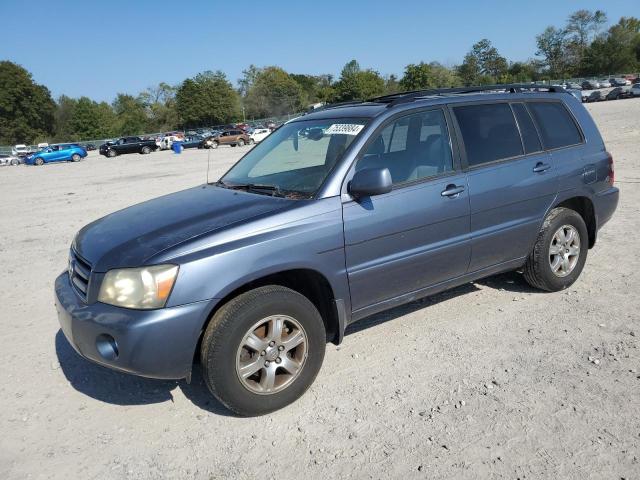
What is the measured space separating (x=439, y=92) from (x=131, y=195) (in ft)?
35.9

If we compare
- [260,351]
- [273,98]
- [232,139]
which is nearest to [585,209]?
[260,351]

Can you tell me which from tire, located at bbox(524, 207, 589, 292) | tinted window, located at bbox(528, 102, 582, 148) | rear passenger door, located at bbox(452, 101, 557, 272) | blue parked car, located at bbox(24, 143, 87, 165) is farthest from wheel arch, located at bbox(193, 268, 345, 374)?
blue parked car, located at bbox(24, 143, 87, 165)

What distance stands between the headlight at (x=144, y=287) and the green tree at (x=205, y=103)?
9663cm

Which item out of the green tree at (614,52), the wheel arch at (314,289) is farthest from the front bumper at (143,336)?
the green tree at (614,52)

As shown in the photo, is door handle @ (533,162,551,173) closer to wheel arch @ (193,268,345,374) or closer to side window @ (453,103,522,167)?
A: side window @ (453,103,522,167)

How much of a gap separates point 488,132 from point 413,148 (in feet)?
2.67

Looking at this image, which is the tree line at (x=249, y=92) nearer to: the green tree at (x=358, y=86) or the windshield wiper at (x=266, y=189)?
the green tree at (x=358, y=86)

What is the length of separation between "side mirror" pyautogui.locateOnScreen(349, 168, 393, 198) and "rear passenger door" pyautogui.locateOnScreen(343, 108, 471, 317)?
0.12 metres

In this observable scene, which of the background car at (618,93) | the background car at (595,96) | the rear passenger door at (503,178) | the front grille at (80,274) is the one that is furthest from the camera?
the background car at (595,96)

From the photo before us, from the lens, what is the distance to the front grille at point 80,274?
321 cm

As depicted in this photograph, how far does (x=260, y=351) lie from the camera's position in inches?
124

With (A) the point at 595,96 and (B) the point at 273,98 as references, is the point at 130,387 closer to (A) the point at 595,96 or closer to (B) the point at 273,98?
(A) the point at 595,96

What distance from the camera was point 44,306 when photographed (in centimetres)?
542

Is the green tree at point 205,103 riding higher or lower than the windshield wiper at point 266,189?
higher
